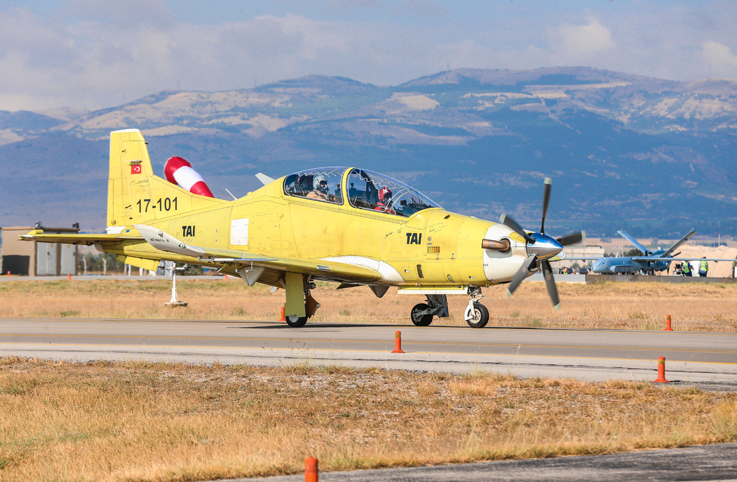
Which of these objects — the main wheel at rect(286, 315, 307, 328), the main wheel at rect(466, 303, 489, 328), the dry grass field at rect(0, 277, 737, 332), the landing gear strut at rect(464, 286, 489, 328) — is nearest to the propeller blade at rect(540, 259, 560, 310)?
the landing gear strut at rect(464, 286, 489, 328)

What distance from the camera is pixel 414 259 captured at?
25.9 metres

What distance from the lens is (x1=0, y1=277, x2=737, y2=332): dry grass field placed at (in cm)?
3481

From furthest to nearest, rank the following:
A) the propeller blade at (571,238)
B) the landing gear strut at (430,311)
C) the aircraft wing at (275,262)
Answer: the landing gear strut at (430,311)
the aircraft wing at (275,262)
the propeller blade at (571,238)

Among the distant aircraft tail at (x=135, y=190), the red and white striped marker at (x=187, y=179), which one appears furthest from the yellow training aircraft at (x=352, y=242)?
the red and white striped marker at (x=187, y=179)

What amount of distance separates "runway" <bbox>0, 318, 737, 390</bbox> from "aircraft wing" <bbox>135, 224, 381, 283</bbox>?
5.62ft

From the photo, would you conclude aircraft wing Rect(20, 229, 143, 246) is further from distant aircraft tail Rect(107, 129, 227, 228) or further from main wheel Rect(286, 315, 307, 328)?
main wheel Rect(286, 315, 307, 328)

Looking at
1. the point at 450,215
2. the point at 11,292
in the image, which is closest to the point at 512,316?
the point at 450,215

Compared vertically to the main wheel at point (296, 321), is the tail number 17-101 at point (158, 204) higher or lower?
higher

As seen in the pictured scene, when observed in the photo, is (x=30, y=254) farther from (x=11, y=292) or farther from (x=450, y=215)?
(x=450, y=215)

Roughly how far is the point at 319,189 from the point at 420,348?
8.60 metres

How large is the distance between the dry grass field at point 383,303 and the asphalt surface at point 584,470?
19452 millimetres

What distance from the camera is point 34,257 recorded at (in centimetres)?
9500

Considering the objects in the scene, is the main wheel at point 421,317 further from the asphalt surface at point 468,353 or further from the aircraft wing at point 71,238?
the aircraft wing at point 71,238

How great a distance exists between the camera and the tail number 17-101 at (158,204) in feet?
105
